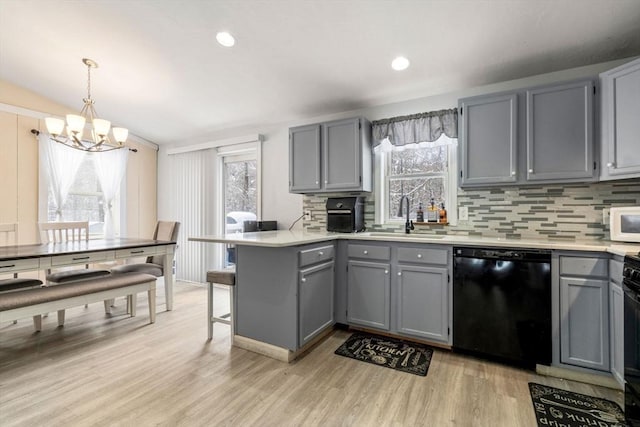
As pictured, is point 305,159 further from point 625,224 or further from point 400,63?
point 625,224

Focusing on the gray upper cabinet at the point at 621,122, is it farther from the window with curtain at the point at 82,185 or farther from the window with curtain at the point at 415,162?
the window with curtain at the point at 82,185

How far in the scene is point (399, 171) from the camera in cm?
321

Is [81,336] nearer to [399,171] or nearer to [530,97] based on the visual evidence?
[399,171]

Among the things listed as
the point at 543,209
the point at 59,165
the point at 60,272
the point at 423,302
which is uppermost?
the point at 59,165

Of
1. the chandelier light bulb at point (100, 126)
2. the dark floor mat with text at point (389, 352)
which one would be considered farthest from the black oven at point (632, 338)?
the chandelier light bulb at point (100, 126)

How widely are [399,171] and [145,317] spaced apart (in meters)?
3.19

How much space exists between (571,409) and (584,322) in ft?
1.89

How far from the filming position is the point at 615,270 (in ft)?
5.90

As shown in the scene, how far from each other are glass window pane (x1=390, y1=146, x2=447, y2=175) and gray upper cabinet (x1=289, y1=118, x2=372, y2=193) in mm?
304

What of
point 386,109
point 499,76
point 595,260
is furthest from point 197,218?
point 595,260

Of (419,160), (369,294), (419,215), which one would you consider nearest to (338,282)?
(369,294)

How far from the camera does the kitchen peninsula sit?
2.07m

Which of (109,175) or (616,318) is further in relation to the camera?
(109,175)

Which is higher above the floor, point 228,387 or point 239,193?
point 239,193
